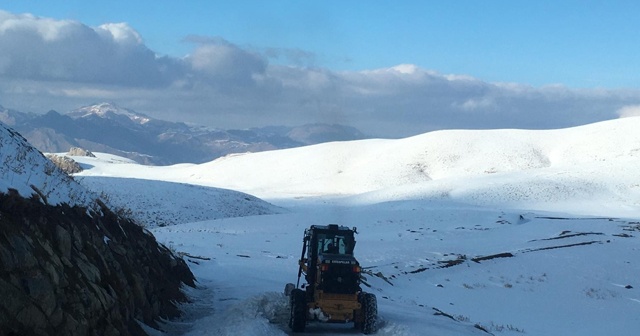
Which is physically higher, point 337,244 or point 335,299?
point 337,244

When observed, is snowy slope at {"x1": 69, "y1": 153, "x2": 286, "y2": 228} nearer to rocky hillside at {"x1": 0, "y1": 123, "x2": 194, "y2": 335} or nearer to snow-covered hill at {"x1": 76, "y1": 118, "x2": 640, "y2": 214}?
snow-covered hill at {"x1": 76, "y1": 118, "x2": 640, "y2": 214}

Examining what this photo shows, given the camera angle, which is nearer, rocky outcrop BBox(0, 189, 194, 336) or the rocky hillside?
rocky outcrop BBox(0, 189, 194, 336)

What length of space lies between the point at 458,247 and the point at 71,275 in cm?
2734

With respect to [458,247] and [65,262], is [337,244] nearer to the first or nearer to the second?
[65,262]

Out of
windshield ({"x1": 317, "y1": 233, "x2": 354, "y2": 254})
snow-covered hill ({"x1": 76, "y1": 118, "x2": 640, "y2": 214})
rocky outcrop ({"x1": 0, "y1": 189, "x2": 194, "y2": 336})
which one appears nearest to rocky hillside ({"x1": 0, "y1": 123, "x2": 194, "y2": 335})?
rocky outcrop ({"x1": 0, "y1": 189, "x2": 194, "y2": 336})

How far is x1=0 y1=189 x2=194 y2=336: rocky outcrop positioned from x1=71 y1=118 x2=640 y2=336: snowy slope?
1.25 metres

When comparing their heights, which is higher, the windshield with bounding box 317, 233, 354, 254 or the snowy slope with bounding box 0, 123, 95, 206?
the snowy slope with bounding box 0, 123, 95, 206

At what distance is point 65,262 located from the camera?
10.9 meters

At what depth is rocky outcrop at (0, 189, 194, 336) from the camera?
938 centimetres

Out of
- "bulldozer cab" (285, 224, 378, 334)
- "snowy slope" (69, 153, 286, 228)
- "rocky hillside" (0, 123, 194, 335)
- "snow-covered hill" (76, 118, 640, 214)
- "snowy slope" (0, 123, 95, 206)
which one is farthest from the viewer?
"snow-covered hill" (76, 118, 640, 214)

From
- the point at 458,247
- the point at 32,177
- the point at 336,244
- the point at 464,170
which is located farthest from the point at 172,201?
the point at 464,170

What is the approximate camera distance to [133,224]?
16.3 m

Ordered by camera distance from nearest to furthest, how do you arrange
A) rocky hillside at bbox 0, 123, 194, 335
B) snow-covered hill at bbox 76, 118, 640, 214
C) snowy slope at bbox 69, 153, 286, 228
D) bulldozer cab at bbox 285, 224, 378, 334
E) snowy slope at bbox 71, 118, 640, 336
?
1. rocky hillside at bbox 0, 123, 194, 335
2. bulldozer cab at bbox 285, 224, 378, 334
3. snowy slope at bbox 71, 118, 640, 336
4. snowy slope at bbox 69, 153, 286, 228
5. snow-covered hill at bbox 76, 118, 640, 214

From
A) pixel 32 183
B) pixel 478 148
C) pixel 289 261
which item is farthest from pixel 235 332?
pixel 478 148
